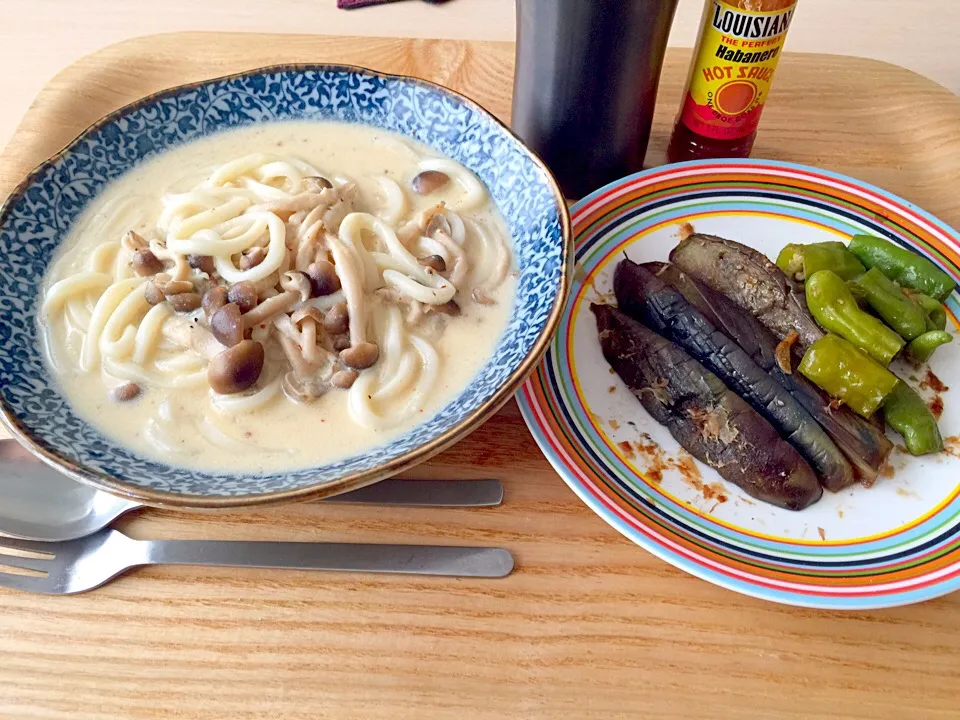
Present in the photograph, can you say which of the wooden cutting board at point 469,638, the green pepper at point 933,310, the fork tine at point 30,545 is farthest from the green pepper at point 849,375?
the fork tine at point 30,545

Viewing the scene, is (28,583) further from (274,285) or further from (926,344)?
(926,344)

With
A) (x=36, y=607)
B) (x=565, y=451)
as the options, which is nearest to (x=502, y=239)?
(x=565, y=451)

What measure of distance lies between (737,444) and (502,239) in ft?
2.90

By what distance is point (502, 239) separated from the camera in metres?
2.23

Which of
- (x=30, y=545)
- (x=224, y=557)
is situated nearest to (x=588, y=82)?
(x=224, y=557)

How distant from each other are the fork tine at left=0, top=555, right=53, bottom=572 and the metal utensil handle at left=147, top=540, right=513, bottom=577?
237mm

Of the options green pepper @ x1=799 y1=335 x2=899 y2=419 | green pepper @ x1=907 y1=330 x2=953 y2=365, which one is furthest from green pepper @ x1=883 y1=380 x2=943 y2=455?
green pepper @ x1=907 y1=330 x2=953 y2=365

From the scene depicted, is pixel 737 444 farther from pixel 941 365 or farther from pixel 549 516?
pixel 941 365

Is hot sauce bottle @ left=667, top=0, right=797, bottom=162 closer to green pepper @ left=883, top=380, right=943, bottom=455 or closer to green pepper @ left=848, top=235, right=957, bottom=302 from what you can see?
green pepper @ left=848, top=235, right=957, bottom=302

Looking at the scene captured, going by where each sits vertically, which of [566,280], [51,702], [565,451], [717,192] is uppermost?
[566,280]

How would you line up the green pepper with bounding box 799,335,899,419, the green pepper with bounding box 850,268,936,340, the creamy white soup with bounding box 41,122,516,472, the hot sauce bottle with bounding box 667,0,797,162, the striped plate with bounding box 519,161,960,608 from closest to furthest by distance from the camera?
1. the striped plate with bounding box 519,161,960,608
2. the creamy white soup with bounding box 41,122,516,472
3. the green pepper with bounding box 799,335,899,419
4. the green pepper with bounding box 850,268,936,340
5. the hot sauce bottle with bounding box 667,0,797,162

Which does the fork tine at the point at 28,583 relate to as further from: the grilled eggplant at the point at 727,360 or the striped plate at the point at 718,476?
the grilled eggplant at the point at 727,360

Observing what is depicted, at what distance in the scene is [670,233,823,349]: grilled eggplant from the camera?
2197 mm

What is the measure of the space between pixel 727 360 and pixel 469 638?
3.39 feet
